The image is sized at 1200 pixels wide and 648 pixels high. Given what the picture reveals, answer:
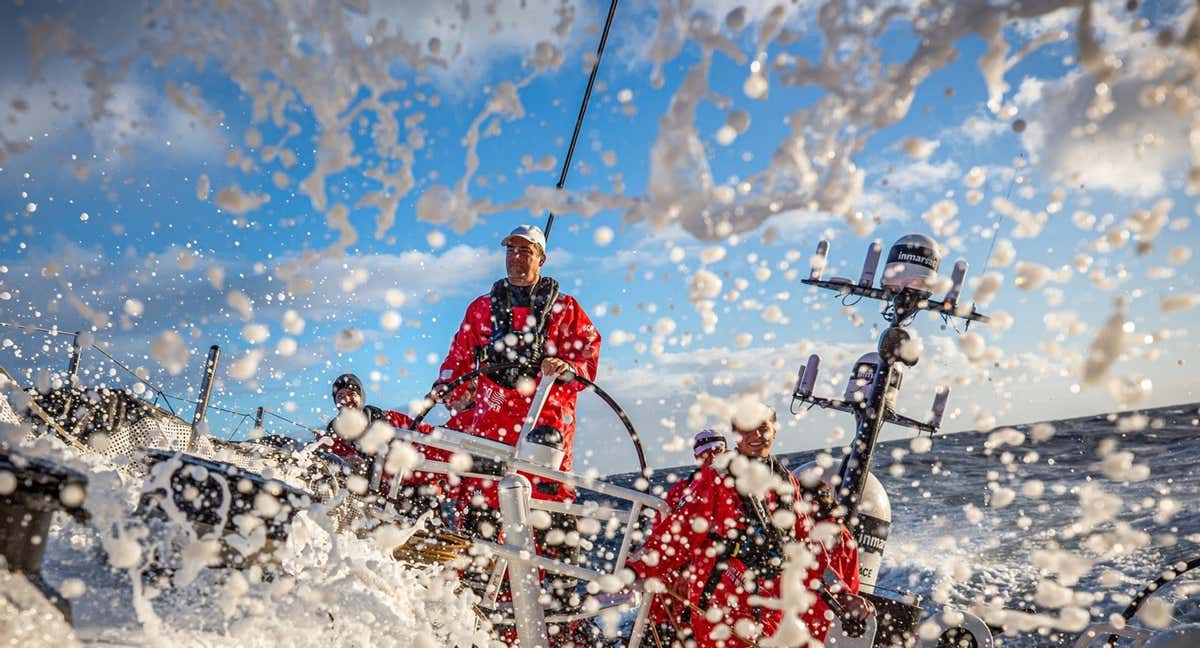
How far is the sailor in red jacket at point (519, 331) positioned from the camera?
4309 mm

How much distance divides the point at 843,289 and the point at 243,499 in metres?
7.02

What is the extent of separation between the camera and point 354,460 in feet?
20.5

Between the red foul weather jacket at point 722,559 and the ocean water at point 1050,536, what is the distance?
65cm

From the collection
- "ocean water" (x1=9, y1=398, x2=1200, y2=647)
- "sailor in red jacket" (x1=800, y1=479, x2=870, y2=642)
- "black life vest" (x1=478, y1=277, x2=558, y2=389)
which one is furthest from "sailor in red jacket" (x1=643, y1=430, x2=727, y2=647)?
"black life vest" (x1=478, y1=277, x2=558, y2=389)

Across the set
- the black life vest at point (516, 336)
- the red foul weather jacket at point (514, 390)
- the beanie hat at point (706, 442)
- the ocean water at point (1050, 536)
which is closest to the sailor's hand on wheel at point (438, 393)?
the black life vest at point (516, 336)

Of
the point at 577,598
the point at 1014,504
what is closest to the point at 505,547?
the point at 577,598

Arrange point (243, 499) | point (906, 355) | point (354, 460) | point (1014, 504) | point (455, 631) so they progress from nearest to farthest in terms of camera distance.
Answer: point (243, 499)
point (455, 631)
point (354, 460)
point (906, 355)
point (1014, 504)

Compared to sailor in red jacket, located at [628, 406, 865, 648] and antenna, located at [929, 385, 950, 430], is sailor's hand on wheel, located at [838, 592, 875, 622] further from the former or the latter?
antenna, located at [929, 385, 950, 430]

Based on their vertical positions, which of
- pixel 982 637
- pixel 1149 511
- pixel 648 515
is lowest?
pixel 982 637

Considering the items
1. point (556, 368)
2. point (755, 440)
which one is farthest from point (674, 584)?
point (556, 368)

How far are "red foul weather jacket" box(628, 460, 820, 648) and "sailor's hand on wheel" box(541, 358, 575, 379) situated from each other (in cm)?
116

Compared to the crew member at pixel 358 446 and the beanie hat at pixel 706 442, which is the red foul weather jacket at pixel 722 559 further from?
the beanie hat at pixel 706 442

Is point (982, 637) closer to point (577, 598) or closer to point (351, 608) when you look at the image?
point (577, 598)

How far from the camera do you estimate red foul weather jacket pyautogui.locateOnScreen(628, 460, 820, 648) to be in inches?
155
